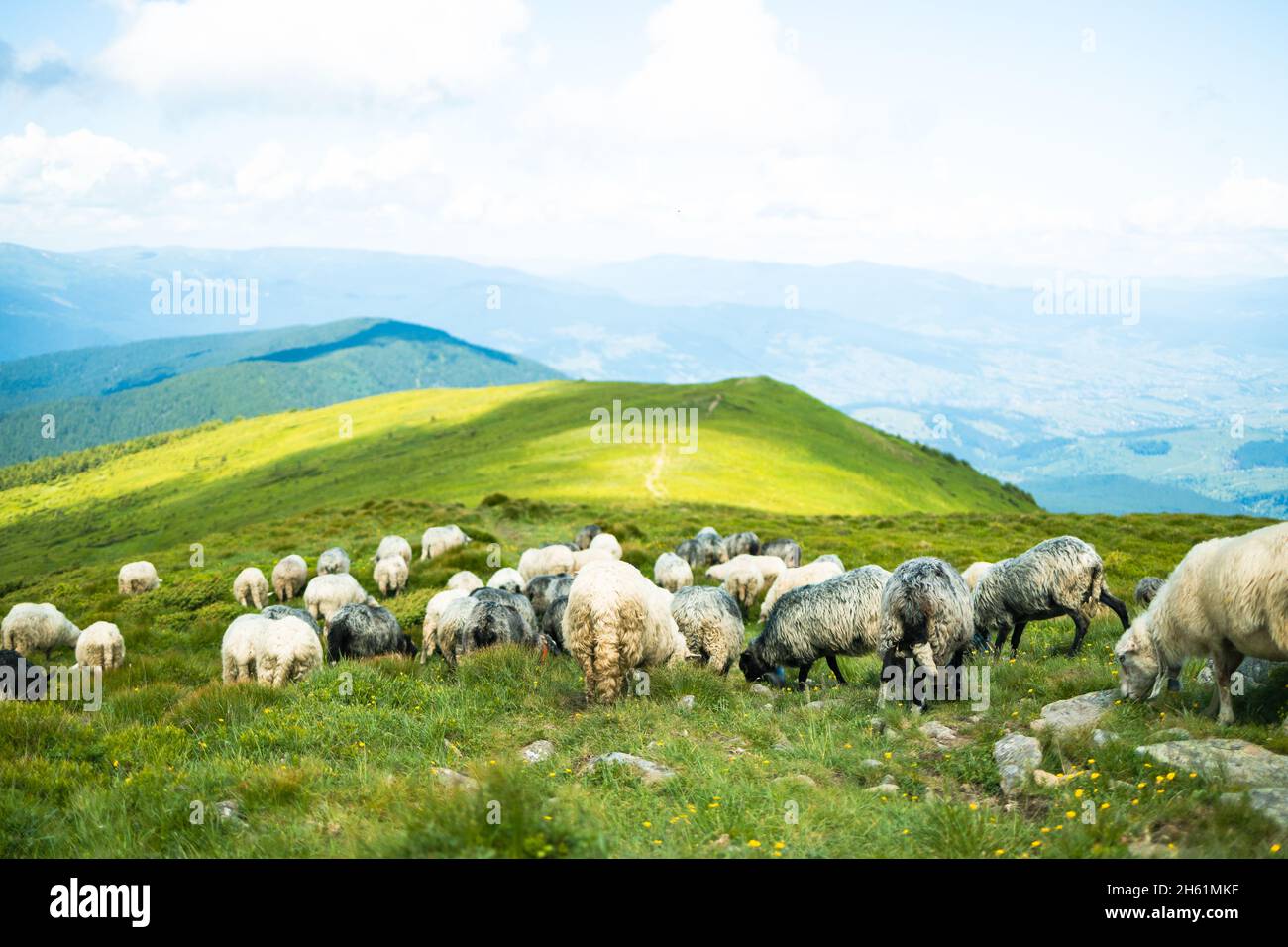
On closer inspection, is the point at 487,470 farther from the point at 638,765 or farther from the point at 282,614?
the point at 638,765

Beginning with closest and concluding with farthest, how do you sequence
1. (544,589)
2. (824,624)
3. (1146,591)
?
(824,624) → (1146,591) → (544,589)

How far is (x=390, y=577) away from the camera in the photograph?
2852cm

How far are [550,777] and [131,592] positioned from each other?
34450mm

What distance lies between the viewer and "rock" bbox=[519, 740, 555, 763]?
29.1ft

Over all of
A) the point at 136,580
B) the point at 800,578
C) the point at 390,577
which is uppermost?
the point at 800,578

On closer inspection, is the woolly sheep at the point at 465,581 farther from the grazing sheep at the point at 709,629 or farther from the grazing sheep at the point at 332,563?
the grazing sheep at the point at 332,563

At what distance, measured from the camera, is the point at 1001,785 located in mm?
7441

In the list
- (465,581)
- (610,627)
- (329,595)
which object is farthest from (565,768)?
(329,595)

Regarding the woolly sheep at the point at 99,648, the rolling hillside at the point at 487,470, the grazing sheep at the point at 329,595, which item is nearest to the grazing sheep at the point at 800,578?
the grazing sheep at the point at 329,595

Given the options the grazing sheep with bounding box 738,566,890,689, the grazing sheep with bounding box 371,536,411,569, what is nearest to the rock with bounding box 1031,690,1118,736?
the grazing sheep with bounding box 738,566,890,689

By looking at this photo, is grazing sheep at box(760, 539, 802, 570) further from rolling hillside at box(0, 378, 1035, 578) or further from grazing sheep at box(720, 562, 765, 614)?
rolling hillside at box(0, 378, 1035, 578)

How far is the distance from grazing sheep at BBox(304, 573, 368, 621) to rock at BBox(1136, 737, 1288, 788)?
65.6 ft

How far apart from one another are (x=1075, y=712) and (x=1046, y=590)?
16.7ft
